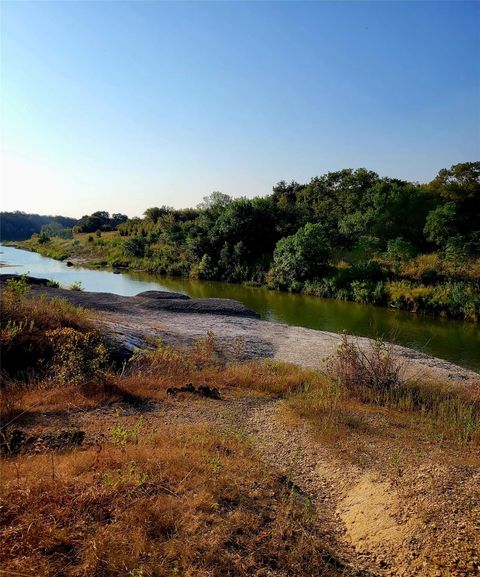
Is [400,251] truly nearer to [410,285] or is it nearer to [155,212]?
[410,285]

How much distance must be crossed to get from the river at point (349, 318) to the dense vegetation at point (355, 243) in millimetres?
1673

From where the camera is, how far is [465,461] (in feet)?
19.1

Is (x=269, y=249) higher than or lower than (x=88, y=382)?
higher

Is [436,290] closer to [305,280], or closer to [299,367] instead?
[305,280]

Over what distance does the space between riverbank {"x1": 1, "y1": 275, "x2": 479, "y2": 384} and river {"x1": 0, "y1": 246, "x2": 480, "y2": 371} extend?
1573mm

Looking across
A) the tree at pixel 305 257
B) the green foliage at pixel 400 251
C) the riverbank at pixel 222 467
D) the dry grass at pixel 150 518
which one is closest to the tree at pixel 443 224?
the green foliage at pixel 400 251

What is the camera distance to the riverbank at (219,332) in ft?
41.2

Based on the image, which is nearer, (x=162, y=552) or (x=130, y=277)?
(x=162, y=552)

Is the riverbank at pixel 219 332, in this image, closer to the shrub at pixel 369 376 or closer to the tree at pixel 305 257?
the shrub at pixel 369 376

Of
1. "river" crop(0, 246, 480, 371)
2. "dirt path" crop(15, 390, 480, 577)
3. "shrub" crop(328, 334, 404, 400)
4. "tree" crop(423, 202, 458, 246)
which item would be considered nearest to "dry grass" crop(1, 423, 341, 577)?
"dirt path" crop(15, 390, 480, 577)

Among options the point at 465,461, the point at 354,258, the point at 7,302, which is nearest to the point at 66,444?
the point at 465,461

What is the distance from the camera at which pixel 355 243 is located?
37.2 meters

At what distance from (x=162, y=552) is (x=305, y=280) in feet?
98.7

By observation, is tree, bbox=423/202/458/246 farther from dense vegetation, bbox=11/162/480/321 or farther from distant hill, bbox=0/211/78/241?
distant hill, bbox=0/211/78/241
